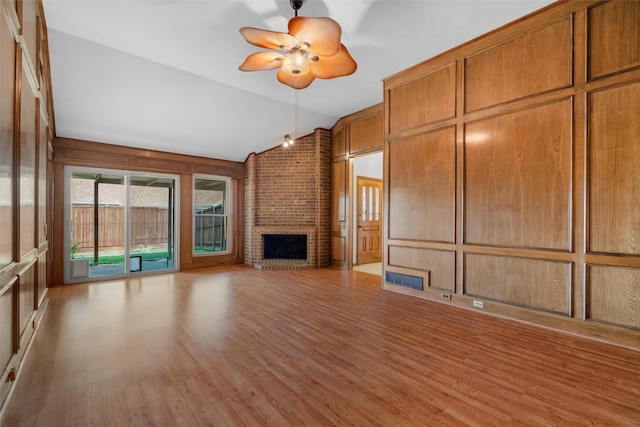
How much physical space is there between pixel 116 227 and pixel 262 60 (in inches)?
186

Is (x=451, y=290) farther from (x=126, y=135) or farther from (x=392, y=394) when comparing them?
(x=126, y=135)

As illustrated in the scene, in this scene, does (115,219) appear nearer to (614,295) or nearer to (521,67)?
(521,67)

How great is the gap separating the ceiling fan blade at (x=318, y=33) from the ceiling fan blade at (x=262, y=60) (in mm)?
461

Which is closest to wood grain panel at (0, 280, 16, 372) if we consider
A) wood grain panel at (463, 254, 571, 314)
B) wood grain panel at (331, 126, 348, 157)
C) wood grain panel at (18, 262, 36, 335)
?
wood grain panel at (18, 262, 36, 335)

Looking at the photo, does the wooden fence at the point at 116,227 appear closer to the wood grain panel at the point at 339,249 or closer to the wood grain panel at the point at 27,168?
the wood grain panel at the point at 27,168

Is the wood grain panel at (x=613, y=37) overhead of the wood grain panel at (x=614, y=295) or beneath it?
overhead

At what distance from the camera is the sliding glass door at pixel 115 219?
5262mm

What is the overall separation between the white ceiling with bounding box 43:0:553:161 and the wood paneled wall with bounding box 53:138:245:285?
0.22m

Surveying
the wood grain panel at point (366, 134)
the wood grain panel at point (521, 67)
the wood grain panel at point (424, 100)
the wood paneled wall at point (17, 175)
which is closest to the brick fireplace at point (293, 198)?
the wood grain panel at point (366, 134)

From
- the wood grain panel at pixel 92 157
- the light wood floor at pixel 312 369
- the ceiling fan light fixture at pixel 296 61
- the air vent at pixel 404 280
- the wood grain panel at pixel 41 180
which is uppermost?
the ceiling fan light fixture at pixel 296 61

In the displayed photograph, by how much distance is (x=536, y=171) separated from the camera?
3254 mm

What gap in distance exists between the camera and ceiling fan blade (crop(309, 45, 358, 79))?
300 cm

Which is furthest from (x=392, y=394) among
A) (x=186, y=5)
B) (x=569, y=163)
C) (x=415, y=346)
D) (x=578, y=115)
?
(x=186, y=5)

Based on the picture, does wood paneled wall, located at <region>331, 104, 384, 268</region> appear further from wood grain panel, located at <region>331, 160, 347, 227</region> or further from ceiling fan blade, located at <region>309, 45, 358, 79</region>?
ceiling fan blade, located at <region>309, 45, 358, 79</region>
